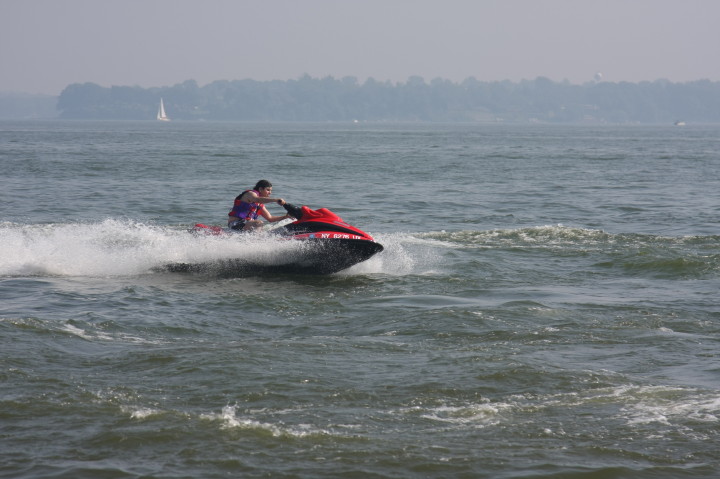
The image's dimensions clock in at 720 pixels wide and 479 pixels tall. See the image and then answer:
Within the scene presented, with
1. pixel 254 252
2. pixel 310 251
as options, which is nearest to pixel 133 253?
pixel 254 252

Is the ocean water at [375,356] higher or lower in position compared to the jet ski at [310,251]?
lower

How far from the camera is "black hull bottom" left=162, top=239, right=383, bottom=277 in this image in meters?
14.0

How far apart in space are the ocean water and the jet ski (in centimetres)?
18

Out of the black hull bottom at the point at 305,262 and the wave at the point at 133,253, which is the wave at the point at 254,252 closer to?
the wave at the point at 133,253

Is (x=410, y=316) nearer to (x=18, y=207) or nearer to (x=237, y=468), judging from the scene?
(x=237, y=468)

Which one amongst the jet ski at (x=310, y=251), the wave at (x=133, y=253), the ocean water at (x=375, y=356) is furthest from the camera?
the wave at (x=133, y=253)

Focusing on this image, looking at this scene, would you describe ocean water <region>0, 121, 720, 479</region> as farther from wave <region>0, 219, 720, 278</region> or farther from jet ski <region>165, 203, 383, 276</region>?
jet ski <region>165, 203, 383, 276</region>

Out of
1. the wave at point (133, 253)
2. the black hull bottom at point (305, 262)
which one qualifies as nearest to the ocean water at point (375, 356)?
the wave at point (133, 253)

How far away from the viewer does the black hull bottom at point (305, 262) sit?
45.8 feet

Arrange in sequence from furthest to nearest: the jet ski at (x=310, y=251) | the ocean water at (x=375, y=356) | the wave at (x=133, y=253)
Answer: the wave at (x=133, y=253) → the jet ski at (x=310, y=251) → the ocean water at (x=375, y=356)

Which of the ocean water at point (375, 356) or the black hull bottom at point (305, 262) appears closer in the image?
the ocean water at point (375, 356)

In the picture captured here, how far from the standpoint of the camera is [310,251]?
14.0 meters

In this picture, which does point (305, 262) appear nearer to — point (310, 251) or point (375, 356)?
point (310, 251)

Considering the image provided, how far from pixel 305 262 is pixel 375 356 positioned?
501 cm
